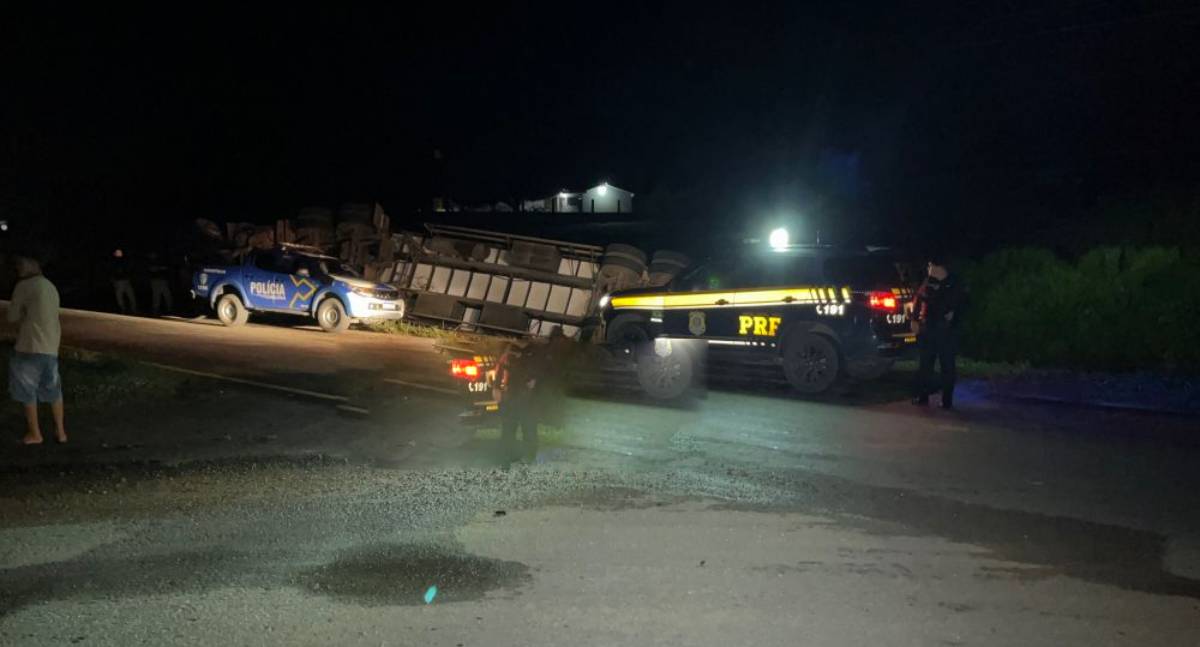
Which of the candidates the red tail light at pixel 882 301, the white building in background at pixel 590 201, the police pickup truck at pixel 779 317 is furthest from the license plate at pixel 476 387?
the white building in background at pixel 590 201

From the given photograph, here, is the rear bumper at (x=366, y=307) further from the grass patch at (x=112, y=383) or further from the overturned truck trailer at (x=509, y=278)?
the grass patch at (x=112, y=383)

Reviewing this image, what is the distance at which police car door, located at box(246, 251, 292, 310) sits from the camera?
2164 cm

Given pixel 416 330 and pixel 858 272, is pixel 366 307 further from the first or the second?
pixel 858 272

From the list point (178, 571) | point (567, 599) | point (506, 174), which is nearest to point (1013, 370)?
point (567, 599)

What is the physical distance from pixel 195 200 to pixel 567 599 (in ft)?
127

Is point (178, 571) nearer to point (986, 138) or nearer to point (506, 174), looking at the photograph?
point (986, 138)

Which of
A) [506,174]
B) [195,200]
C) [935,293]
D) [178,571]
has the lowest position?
[178,571]

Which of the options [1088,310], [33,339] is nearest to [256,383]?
[33,339]

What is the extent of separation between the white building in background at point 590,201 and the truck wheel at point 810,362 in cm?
4593

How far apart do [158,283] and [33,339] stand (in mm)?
15729

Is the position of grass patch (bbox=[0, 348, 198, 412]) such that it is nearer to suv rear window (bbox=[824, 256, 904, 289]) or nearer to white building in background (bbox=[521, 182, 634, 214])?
suv rear window (bbox=[824, 256, 904, 289])

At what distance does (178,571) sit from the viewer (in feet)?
21.2

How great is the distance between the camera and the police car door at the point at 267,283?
2164cm

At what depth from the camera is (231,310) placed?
21969 millimetres
